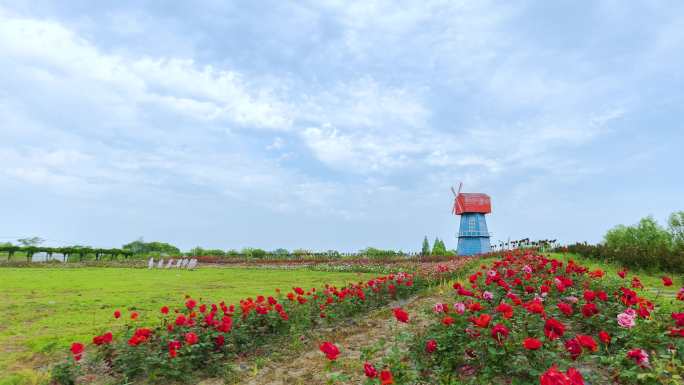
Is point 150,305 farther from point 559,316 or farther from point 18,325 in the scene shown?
point 559,316

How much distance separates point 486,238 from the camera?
4109cm

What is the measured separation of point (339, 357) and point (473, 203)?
38.5 meters

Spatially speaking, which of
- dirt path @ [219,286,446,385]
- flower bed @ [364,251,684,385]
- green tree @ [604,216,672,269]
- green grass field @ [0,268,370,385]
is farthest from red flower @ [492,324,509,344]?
green tree @ [604,216,672,269]

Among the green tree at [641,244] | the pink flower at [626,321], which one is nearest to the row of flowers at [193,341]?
the pink flower at [626,321]

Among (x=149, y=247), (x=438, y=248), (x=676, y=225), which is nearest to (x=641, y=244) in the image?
(x=676, y=225)

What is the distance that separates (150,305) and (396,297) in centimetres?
580

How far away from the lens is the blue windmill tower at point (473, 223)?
40312 mm

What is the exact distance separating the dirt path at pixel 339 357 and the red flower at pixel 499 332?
1.44 m

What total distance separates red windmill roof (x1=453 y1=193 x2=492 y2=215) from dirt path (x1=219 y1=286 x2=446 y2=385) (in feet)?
115

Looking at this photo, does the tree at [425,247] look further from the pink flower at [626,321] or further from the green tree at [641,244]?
the pink flower at [626,321]

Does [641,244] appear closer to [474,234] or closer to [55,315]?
[474,234]

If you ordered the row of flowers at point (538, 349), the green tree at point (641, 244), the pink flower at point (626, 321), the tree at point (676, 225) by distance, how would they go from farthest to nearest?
the tree at point (676, 225) < the green tree at point (641, 244) < the pink flower at point (626, 321) < the row of flowers at point (538, 349)

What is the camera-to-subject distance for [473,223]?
134 ft

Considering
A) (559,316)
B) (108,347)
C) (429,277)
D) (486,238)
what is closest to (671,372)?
(559,316)
